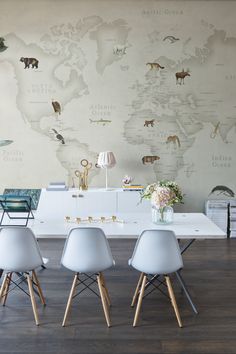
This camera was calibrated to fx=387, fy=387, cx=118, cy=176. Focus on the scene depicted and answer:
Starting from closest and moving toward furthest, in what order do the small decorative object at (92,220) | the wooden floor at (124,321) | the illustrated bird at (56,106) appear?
the wooden floor at (124,321), the small decorative object at (92,220), the illustrated bird at (56,106)

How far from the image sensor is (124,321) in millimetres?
2979

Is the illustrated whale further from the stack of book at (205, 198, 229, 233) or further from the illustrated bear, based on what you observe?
the stack of book at (205, 198, 229, 233)

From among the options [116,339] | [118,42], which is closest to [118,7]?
[118,42]

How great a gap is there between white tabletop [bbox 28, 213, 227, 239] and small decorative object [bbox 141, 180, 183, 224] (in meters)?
0.08

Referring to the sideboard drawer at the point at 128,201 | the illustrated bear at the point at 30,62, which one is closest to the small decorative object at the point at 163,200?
the sideboard drawer at the point at 128,201

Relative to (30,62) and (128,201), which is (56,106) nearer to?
(30,62)

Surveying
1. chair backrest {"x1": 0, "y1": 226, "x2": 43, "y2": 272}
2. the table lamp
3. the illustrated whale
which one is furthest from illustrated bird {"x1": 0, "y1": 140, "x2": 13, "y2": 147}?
chair backrest {"x1": 0, "y1": 226, "x2": 43, "y2": 272}

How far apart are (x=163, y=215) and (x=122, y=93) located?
8.47 ft

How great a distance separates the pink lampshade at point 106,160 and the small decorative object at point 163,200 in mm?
1754

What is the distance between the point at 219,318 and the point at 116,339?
856mm

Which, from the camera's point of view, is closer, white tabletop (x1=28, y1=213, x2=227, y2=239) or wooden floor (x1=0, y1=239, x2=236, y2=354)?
wooden floor (x1=0, y1=239, x2=236, y2=354)

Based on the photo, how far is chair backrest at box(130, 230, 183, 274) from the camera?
284 cm

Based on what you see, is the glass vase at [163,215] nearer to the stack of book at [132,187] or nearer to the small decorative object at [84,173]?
the stack of book at [132,187]

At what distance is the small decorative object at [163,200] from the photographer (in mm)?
3357
